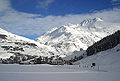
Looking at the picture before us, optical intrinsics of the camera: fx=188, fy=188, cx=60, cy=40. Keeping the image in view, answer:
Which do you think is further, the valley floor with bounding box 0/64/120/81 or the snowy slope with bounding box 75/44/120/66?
the snowy slope with bounding box 75/44/120/66

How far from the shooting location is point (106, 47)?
19588 centimetres

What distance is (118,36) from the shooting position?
184 meters

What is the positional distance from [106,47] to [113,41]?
31.3 feet

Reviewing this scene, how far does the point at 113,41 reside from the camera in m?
192

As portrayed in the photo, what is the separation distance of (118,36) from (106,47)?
1838cm

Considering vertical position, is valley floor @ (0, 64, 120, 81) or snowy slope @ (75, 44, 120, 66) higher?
snowy slope @ (75, 44, 120, 66)

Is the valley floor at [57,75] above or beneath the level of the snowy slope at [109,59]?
beneath

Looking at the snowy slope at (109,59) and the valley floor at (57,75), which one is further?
the snowy slope at (109,59)

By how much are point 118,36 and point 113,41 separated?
385 inches

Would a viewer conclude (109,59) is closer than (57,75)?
No

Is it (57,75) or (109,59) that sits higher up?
(109,59)
